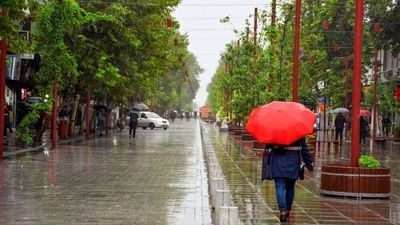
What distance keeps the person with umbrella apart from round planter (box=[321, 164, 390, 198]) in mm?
3148

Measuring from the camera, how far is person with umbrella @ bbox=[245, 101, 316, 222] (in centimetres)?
1073

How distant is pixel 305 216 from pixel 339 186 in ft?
8.95

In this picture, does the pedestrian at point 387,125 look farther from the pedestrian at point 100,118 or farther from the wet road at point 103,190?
the wet road at point 103,190

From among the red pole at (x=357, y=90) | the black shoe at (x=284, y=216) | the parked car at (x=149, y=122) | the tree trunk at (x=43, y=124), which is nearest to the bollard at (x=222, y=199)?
the black shoe at (x=284, y=216)

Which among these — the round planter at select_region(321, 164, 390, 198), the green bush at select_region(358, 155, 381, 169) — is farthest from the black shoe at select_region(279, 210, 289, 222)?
the green bush at select_region(358, 155, 381, 169)

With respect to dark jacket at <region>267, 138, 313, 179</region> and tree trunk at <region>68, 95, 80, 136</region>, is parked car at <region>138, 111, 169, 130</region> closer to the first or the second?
tree trunk at <region>68, 95, 80, 136</region>

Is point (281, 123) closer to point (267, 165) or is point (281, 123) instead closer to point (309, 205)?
point (267, 165)

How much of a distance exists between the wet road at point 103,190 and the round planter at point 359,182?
2.48 m

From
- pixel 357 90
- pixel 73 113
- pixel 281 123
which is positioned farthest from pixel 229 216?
pixel 73 113

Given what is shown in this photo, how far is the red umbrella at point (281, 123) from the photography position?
10711mm

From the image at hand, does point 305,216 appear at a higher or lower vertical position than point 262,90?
lower

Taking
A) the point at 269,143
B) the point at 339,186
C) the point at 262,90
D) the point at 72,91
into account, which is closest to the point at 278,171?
the point at 269,143

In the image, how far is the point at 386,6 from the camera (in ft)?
149

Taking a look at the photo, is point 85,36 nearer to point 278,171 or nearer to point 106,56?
point 106,56
